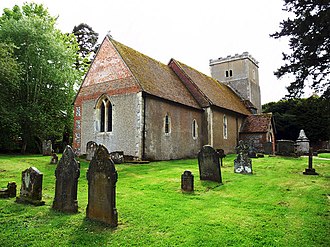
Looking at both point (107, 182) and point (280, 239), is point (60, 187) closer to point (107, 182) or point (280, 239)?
point (107, 182)

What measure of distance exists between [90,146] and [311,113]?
3394 cm

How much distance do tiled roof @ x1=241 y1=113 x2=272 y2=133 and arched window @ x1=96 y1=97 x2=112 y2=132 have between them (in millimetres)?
14880

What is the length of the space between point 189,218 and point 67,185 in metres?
3.11

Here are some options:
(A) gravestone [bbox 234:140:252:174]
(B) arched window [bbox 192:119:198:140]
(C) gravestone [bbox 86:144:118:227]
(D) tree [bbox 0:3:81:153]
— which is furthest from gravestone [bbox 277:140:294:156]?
(D) tree [bbox 0:3:81:153]

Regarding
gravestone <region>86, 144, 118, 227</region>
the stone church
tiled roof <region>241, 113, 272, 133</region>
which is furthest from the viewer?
tiled roof <region>241, 113, 272, 133</region>

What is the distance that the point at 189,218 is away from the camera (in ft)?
19.8

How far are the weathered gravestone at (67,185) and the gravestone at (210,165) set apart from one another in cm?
533

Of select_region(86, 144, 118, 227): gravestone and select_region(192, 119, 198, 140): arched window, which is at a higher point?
select_region(192, 119, 198, 140): arched window

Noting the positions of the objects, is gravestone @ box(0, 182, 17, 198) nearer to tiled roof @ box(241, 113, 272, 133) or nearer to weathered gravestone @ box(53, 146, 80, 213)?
weathered gravestone @ box(53, 146, 80, 213)

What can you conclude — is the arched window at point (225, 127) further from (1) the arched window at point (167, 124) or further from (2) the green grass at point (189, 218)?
(2) the green grass at point (189, 218)

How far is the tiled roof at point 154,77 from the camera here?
706 inches

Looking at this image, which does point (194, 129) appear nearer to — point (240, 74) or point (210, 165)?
point (210, 165)

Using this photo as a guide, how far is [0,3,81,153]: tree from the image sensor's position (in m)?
24.4

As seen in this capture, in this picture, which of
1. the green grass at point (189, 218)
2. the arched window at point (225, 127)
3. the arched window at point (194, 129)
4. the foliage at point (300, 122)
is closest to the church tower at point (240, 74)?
the foliage at point (300, 122)
